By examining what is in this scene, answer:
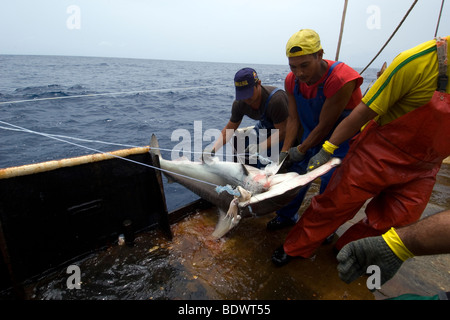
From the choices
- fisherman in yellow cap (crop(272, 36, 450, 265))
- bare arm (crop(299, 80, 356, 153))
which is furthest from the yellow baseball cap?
fisherman in yellow cap (crop(272, 36, 450, 265))

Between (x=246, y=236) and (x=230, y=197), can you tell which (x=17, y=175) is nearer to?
(x=230, y=197)

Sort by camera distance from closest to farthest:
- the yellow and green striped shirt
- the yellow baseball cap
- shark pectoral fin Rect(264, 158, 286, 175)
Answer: the yellow and green striped shirt < the yellow baseball cap < shark pectoral fin Rect(264, 158, 286, 175)

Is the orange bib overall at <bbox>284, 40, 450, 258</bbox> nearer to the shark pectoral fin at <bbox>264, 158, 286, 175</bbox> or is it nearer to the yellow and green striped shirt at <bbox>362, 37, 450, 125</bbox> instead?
the yellow and green striped shirt at <bbox>362, 37, 450, 125</bbox>

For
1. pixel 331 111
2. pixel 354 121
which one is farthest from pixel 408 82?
pixel 331 111

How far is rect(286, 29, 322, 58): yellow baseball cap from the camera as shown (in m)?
2.34

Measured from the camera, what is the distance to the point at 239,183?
2965mm

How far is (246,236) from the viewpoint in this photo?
3.28 metres

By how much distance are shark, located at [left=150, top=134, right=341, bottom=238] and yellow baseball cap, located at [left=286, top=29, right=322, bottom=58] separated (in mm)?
1100

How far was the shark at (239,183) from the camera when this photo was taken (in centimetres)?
216

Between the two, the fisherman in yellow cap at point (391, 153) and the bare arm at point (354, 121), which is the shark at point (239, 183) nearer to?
the bare arm at point (354, 121)

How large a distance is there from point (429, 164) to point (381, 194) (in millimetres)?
517

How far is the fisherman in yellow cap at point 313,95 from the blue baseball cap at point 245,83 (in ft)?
1.63

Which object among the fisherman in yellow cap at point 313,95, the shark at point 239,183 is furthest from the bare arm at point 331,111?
the shark at point 239,183
